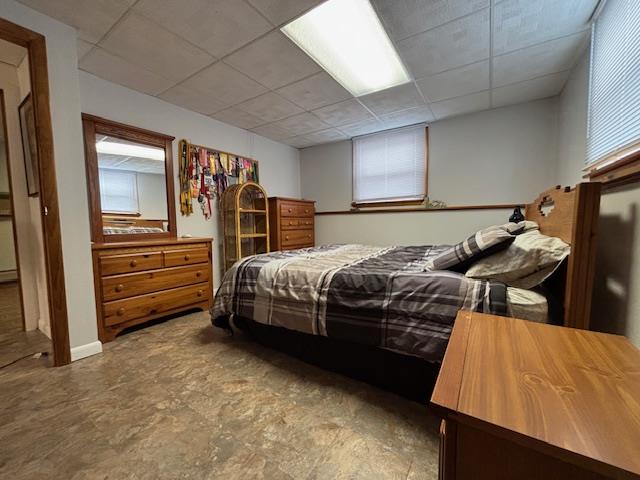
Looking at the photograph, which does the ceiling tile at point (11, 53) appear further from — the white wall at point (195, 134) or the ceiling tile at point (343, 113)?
the ceiling tile at point (343, 113)

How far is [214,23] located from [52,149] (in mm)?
1340

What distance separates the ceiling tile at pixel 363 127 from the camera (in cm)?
342

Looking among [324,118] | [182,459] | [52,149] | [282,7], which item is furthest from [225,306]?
[324,118]

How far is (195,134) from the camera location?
312 centimetres

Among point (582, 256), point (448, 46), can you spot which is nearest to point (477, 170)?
point (448, 46)

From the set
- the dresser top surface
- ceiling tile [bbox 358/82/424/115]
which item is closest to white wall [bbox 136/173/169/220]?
the dresser top surface

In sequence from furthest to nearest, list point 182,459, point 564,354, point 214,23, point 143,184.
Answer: point 143,184, point 214,23, point 182,459, point 564,354

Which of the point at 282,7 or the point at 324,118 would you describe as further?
the point at 324,118

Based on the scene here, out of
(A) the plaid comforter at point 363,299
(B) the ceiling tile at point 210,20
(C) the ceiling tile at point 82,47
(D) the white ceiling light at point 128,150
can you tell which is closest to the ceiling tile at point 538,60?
(A) the plaid comforter at point 363,299

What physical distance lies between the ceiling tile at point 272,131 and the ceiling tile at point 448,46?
1.93m

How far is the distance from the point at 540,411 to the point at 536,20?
2373mm

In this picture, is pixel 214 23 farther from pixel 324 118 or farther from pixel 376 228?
pixel 376 228

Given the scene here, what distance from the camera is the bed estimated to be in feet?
3.41

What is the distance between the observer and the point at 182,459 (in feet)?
3.50
